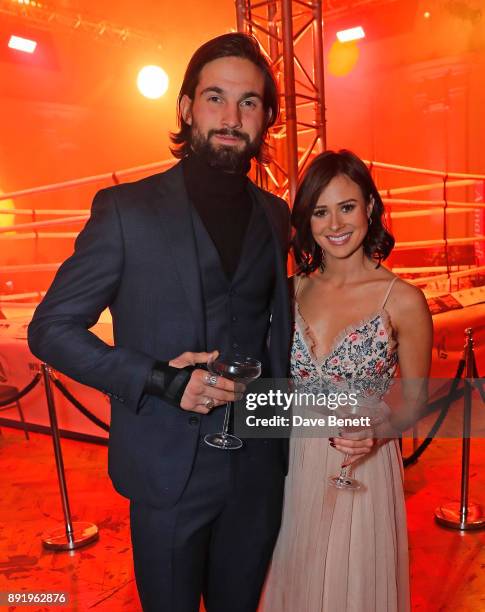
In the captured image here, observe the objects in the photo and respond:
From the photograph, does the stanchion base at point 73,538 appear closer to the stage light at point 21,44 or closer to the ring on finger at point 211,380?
the ring on finger at point 211,380

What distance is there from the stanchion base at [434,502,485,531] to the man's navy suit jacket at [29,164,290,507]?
2192mm

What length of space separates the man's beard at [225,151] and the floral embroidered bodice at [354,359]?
558mm

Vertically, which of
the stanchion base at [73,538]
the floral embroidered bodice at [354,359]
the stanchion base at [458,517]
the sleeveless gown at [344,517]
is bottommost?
the stanchion base at [458,517]

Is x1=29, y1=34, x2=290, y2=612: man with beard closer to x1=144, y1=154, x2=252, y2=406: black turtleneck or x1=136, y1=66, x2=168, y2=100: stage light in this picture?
x1=144, y1=154, x2=252, y2=406: black turtleneck

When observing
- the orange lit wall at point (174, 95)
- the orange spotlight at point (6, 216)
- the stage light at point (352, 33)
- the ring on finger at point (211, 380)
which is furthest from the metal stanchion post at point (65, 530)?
the stage light at point (352, 33)

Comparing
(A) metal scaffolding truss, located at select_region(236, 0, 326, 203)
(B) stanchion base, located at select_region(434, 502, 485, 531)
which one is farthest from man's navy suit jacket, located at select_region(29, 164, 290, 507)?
(A) metal scaffolding truss, located at select_region(236, 0, 326, 203)

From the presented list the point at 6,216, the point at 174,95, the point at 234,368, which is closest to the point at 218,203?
the point at 234,368

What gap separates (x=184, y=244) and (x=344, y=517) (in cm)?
86

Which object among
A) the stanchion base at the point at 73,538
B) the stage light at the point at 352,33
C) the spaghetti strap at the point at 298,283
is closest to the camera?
the spaghetti strap at the point at 298,283

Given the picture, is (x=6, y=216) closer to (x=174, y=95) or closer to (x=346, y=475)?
(x=174, y=95)

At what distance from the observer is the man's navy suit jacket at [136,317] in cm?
141

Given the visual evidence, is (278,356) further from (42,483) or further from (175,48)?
(175,48)

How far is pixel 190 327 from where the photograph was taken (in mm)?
1506

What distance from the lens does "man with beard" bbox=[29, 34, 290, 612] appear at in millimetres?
1425
